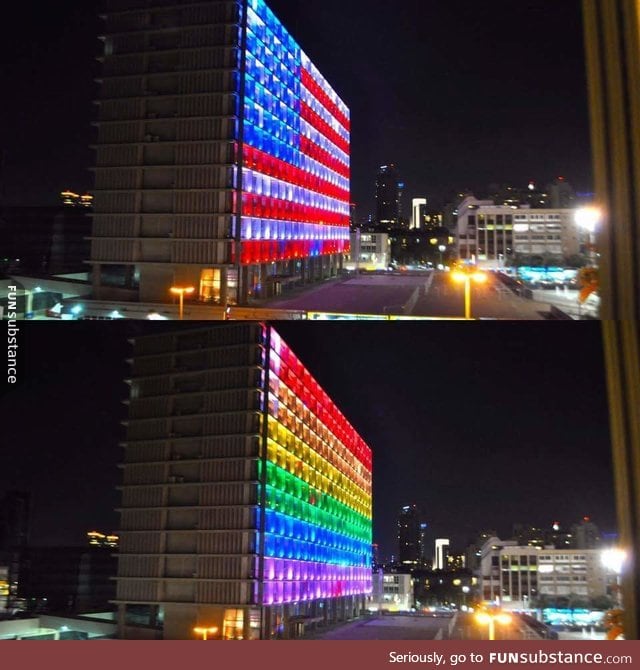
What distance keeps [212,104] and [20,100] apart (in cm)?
115

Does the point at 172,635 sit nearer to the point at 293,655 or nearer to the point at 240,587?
the point at 240,587

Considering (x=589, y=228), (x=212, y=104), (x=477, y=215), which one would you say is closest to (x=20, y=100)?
(x=212, y=104)

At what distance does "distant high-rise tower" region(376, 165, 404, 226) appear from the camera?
5129 millimetres

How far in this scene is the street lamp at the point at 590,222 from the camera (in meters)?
4.29

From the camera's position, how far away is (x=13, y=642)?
415 cm

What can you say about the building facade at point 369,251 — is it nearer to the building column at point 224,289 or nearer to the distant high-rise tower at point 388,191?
the distant high-rise tower at point 388,191

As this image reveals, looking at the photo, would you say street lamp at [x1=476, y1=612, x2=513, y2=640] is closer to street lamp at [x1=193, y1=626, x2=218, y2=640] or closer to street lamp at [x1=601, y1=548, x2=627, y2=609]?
street lamp at [x1=601, y1=548, x2=627, y2=609]

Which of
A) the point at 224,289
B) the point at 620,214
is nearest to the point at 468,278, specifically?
the point at 620,214

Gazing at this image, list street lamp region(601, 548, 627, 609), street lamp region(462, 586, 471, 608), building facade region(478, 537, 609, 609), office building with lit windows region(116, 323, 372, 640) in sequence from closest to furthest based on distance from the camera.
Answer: street lamp region(601, 548, 627, 609)
building facade region(478, 537, 609, 609)
street lamp region(462, 586, 471, 608)
office building with lit windows region(116, 323, 372, 640)

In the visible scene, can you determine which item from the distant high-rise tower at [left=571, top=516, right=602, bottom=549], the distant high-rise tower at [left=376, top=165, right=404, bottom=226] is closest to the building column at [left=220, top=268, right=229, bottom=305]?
the distant high-rise tower at [left=376, top=165, right=404, bottom=226]

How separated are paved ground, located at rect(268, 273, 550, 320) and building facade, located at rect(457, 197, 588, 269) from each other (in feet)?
0.73

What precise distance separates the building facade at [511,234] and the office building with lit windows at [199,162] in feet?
2.65

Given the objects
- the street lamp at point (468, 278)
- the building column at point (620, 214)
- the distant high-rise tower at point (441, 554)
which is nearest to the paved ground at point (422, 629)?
the distant high-rise tower at point (441, 554)

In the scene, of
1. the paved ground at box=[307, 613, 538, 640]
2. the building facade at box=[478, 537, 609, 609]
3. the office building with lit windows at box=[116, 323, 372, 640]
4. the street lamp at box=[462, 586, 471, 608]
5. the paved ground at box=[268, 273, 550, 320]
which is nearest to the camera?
the paved ground at box=[307, 613, 538, 640]
